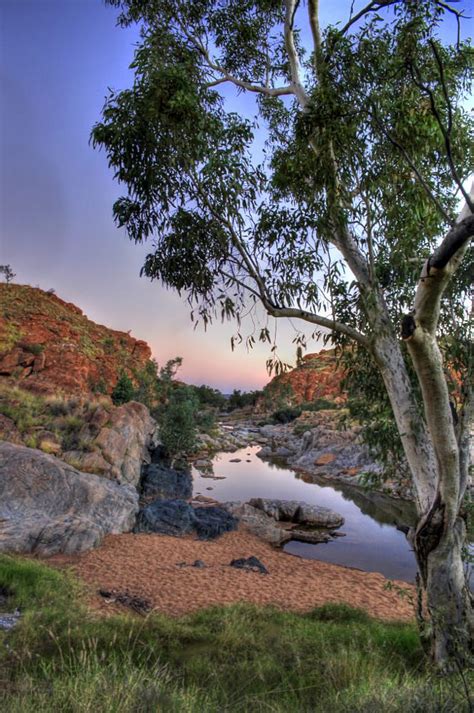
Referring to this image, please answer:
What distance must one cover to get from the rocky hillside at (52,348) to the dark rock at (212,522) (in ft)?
31.2

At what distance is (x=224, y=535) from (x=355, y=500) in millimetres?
7041

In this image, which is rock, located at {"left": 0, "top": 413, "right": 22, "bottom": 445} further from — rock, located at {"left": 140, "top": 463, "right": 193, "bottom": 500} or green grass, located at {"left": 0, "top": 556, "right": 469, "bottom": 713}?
green grass, located at {"left": 0, "top": 556, "right": 469, "bottom": 713}

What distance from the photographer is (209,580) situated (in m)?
7.48

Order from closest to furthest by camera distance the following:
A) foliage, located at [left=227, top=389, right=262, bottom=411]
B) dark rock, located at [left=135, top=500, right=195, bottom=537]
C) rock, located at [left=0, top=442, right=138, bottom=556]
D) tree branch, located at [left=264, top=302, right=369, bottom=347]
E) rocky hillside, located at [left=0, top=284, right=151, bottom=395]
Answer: tree branch, located at [left=264, top=302, right=369, bottom=347], rock, located at [left=0, top=442, right=138, bottom=556], dark rock, located at [left=135, top=500, right=195, bottom=537], rocky hillside, located at [left=0, top=284, right=151, bottom=395], foliage, located at [left=227, top=389, right=262, bottom=411]

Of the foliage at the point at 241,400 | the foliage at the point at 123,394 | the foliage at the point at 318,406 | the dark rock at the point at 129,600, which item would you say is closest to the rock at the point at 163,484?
the dark rock at the point at 129,600

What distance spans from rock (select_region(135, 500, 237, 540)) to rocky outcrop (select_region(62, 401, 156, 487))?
5.99ft

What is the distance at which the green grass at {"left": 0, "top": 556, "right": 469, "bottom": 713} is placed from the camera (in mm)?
2324

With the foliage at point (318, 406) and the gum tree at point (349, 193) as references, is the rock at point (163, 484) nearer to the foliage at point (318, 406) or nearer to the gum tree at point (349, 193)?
the gum tree at point (349, 193)

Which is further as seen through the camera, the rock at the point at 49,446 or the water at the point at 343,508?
the rock at the point at 49,446

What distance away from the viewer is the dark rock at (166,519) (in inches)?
422

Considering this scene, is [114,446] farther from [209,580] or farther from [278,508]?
[209,580]

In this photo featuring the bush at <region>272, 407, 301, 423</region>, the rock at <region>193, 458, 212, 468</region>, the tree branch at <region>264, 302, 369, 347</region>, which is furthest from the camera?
the bush at <region>272, 407, 301, 423</region>

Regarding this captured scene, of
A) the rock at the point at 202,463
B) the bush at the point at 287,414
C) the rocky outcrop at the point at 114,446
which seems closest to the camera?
the rocky outcrop at the point at 114,446

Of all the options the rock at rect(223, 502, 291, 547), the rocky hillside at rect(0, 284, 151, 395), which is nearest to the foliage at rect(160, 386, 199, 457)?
the rocky hillside at rect(0, 284, 151, 395)
